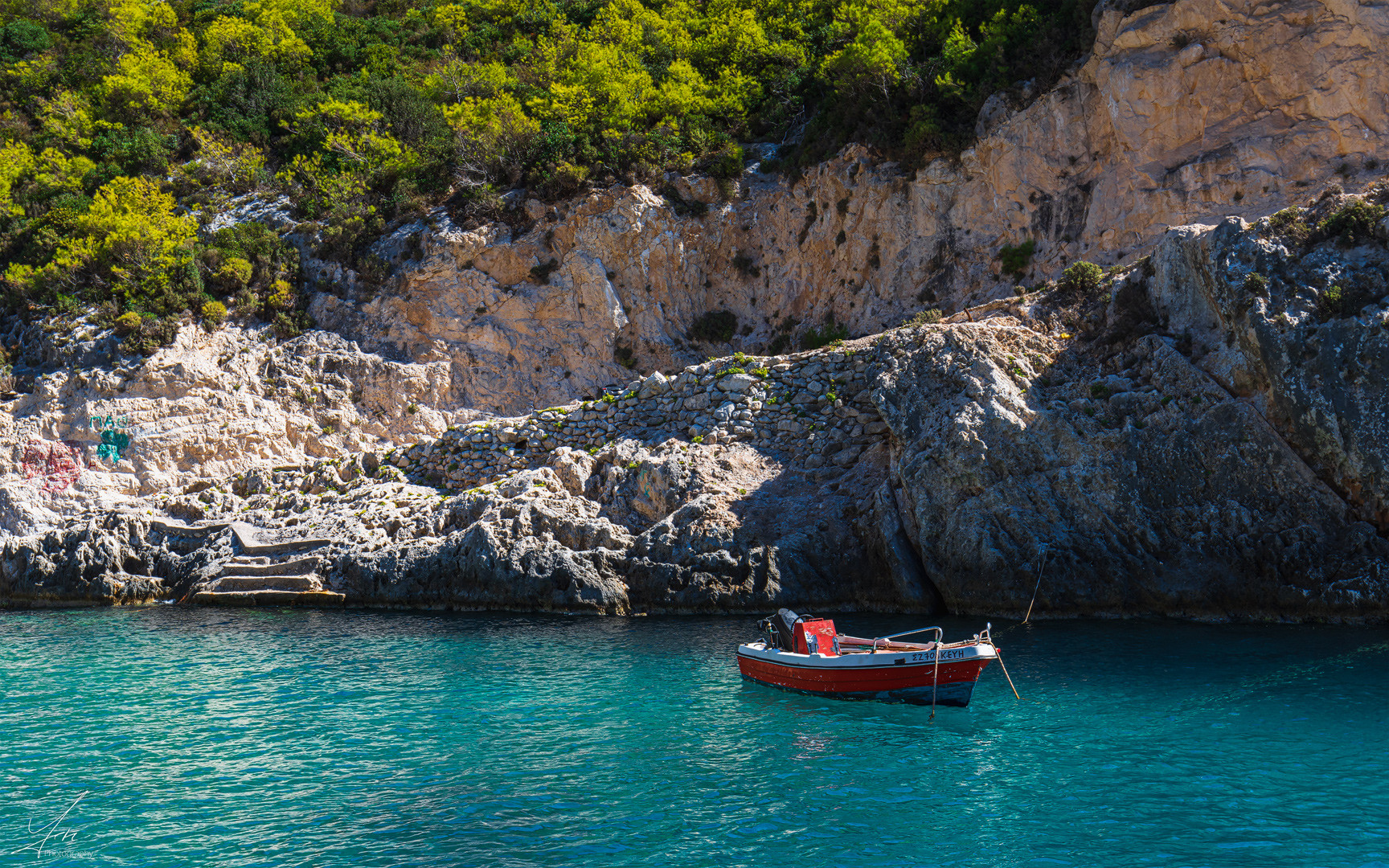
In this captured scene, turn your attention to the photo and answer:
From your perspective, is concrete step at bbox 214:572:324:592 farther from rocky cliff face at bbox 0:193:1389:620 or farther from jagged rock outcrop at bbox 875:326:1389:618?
jagged rock outcrop at bbox 875:326:1389:618

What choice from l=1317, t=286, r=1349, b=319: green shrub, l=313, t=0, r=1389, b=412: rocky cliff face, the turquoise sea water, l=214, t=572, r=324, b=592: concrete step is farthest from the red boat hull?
l=313, t=0, r=1389, b=412: rocky cliff face

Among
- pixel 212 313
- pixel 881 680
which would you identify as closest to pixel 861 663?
pixel 881 680

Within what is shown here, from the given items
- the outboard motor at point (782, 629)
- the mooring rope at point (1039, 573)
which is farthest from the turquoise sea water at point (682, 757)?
the outboard motor at point (782, 629)

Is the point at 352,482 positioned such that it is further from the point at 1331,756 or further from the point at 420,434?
the point at 1331,756

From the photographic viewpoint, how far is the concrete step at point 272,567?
25766 mm

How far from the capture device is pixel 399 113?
40.1 metres

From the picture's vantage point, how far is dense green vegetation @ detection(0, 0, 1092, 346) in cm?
3234

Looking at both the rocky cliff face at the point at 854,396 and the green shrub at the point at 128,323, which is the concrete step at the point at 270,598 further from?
the green shrub at the point at 128,323

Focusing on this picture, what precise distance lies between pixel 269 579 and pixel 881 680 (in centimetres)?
1829

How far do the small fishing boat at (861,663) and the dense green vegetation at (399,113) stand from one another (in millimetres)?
20491

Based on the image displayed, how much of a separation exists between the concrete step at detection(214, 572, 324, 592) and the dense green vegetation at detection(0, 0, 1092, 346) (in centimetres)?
1050

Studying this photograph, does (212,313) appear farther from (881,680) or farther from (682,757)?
(881,680)


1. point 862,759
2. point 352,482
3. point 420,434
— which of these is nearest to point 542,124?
point 420,434

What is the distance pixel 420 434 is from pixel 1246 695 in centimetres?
2571
